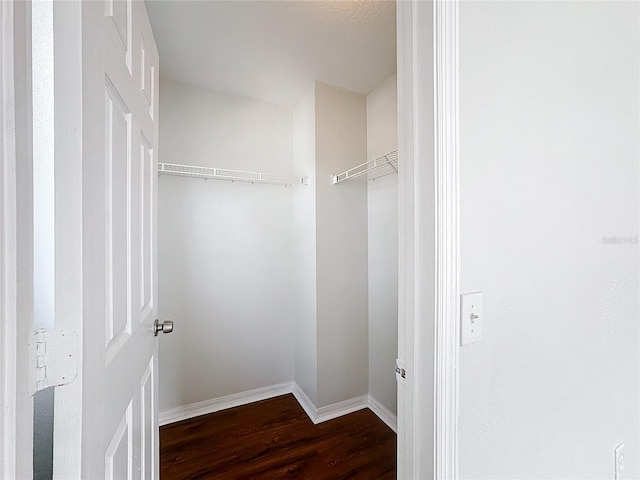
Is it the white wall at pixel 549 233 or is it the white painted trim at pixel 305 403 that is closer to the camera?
the white wall at pixel 549 233

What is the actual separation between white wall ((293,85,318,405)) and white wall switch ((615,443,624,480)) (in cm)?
151

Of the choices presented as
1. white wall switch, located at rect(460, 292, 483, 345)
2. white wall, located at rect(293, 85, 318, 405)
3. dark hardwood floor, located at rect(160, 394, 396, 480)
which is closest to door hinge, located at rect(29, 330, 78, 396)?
white wall switch, located at rect(460, 292, 483, 345)

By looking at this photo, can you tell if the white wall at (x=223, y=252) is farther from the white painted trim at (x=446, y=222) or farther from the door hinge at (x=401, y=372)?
the white painted trim at (x=446, y=222)

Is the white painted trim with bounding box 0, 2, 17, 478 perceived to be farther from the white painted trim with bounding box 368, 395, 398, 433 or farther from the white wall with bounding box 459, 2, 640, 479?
the white painted trim with bounding box 368, 395, 398, 433

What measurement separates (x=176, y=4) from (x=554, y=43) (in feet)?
5.33

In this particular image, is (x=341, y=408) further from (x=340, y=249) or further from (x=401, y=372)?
(x=401, y=372)

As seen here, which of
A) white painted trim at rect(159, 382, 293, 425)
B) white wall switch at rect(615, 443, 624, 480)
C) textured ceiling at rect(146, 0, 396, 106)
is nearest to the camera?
white wall switch at rect(615, 443, 624, 480)

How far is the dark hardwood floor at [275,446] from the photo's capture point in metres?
1.60

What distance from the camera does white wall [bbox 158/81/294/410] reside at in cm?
206

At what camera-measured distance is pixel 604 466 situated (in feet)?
3.34

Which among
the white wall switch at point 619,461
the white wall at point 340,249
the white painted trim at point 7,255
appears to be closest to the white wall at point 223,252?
the white wall at point 340,249

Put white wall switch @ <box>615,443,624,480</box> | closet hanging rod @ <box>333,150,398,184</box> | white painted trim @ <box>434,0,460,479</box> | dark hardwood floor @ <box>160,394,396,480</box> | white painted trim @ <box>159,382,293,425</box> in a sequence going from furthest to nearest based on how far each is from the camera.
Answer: white painted trim @ <box>159,382,293,425</box>, closet hanging rod @ <box>333,150,398,184</box>, dark hardwood floor @ <box>160,394,396,480</box>, white wall switch @ <box>615,443,624,480</box>, white painted trim @ <box>434,0,460,479</box>

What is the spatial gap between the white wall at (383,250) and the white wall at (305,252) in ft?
1.52

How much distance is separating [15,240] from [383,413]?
89.1 inches
